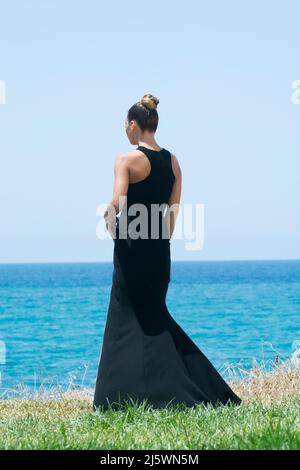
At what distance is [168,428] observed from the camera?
6324mm

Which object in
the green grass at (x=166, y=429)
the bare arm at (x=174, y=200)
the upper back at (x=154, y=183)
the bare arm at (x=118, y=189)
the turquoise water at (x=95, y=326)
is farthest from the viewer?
the turquoise water at (x=95, y=326)

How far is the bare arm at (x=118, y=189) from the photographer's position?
6.90m

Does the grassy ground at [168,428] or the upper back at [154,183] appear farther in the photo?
the upper back at [154,183]

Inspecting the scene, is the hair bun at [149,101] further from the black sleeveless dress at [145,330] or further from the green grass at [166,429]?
the green grass at [166,429]

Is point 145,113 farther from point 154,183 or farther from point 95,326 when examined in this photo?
point 95,326

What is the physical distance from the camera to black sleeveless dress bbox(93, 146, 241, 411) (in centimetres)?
718

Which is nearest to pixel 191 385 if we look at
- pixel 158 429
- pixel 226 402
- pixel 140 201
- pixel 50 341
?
pixel 226 402

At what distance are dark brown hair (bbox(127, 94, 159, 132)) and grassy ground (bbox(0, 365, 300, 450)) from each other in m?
2.19

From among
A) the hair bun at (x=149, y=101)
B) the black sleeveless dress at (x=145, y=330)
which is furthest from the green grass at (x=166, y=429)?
the hair bun at (x=149, y=101)

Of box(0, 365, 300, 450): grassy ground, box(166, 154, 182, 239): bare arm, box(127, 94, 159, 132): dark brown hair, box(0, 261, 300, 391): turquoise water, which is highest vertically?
box(127, 94, 159, 132): dark brown hair

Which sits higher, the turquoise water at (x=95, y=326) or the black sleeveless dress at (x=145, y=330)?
the black sleeveless dress at (x=145, y=330)

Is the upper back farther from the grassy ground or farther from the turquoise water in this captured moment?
the turquoise water

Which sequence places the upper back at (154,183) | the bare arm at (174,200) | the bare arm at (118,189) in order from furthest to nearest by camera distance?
1. the bare arm at (174,200)
2. the upper back at (154,183)
3. the bare arm at (118,189)

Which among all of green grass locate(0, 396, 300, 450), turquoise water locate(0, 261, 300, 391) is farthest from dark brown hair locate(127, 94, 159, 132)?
turquoise water locate(0, 261, 300, 391)
